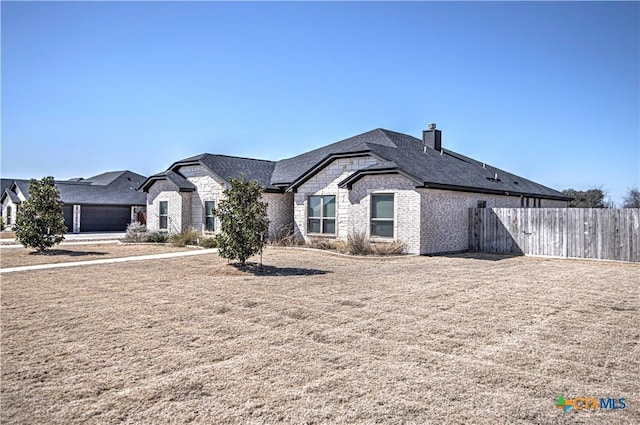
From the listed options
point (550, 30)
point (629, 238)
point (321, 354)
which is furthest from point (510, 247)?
point (321, 354)

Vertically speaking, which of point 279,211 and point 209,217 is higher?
point 279,211

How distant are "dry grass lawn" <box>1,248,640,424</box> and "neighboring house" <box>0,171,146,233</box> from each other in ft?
95.7

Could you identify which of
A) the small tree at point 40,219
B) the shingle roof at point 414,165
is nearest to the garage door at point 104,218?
the shingle roof at point 414,165

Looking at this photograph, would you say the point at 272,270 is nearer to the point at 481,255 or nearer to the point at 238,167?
the point at 481,255

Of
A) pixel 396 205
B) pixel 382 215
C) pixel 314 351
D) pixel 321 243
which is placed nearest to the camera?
pixel 314 351

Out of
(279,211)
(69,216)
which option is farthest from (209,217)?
(69,216)

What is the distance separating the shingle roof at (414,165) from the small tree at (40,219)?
34.6 feet

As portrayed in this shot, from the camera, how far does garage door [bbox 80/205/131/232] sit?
3772cm

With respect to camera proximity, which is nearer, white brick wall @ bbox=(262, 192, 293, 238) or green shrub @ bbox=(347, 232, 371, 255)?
green shrub @ bbox=(347, 232, 371, 255)

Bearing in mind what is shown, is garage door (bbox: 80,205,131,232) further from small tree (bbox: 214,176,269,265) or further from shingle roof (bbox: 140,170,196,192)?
small tree (bbox: 214,176,269,265)

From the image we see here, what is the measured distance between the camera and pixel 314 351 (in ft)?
19.0

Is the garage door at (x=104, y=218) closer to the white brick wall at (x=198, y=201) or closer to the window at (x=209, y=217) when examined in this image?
the white brick wall at (x=198, y=201)

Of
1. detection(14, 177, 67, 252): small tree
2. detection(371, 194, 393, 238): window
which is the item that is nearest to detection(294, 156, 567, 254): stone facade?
detection(371, 194, 393, 238): window

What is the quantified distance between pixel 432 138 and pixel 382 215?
33.3 feet
